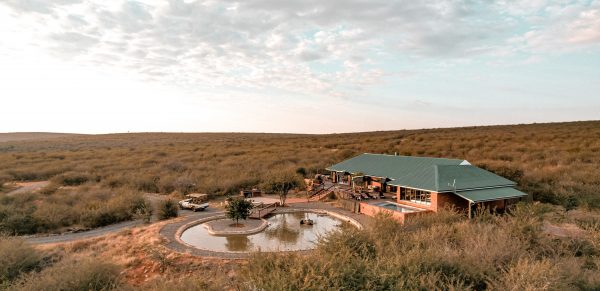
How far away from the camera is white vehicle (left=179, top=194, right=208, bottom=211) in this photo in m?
20.9

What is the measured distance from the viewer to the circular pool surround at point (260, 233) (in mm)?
14305

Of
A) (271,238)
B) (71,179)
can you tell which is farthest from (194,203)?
(71,179)

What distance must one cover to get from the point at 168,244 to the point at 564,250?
47.0 feet

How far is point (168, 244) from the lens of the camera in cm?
1434

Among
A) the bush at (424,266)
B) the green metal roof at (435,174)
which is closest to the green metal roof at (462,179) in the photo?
the green metal roof at (435,174)

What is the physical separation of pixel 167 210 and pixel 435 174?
1530 cm

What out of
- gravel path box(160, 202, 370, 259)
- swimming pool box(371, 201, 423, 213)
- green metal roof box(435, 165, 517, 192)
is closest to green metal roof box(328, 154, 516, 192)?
green metal roof box(435, 165, 517, 192)

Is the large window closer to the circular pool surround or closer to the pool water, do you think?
the circular pool surround

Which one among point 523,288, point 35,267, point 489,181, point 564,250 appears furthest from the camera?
point 489,181

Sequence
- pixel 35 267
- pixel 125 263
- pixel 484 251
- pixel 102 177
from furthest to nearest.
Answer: pixel 102 177 → pixel 125 263 → pixel 35 267 → pixel 484 251

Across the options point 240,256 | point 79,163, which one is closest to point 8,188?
point 79,163

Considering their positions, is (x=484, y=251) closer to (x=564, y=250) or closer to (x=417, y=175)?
(x=564, y=250)

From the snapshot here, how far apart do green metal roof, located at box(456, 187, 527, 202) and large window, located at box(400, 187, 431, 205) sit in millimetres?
1670

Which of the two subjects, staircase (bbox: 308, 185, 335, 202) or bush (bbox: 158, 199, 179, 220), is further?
staircase (bbox: 308, 185, 335, 202)
